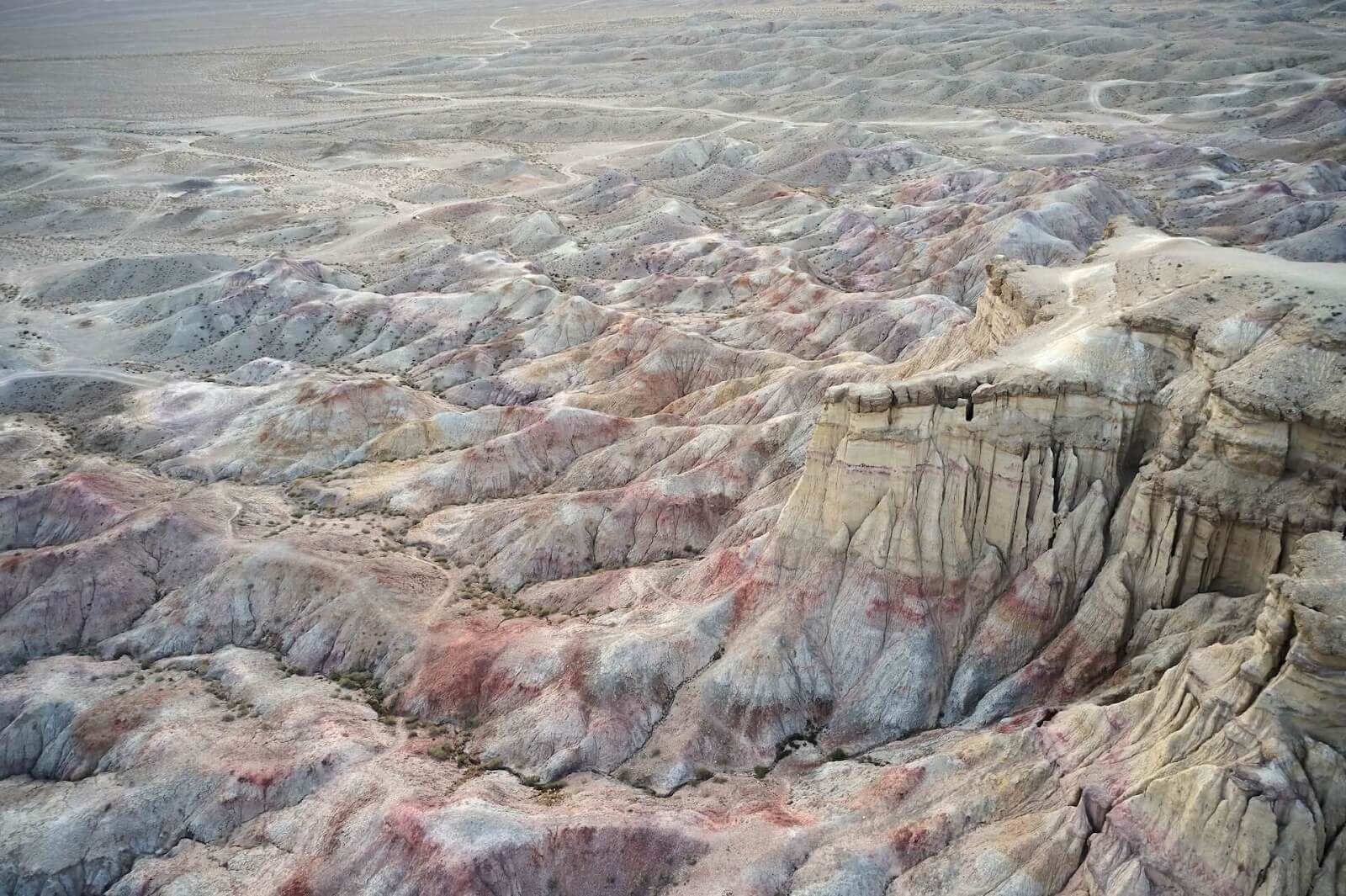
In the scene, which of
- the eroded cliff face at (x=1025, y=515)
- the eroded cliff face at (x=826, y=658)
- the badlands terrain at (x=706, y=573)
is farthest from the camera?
the eroded cliff face at (x=1025, y=515)

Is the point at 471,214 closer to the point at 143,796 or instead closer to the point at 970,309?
the point at 970,309

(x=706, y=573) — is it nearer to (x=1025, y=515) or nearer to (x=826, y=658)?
(x=826, y=658)

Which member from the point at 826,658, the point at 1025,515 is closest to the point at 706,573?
the point at 826,658

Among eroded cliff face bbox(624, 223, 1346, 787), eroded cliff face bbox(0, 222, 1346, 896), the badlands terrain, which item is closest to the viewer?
eroded cliff face bbox(0, 222, 1346, 896)

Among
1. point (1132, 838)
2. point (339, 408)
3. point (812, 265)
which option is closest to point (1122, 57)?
point (812, 265)

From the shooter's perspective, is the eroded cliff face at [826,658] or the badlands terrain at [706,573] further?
the badlands terrain at [706,573]
